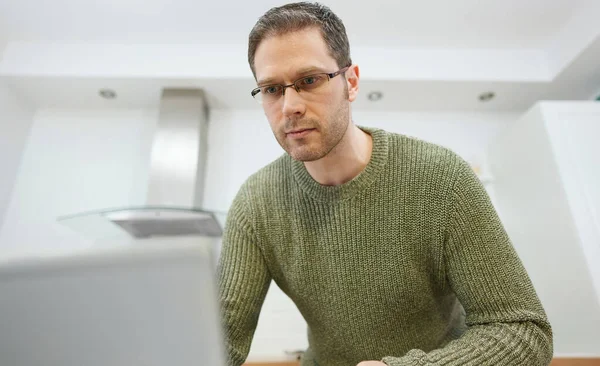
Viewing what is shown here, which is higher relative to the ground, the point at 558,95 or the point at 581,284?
the point at 558,95

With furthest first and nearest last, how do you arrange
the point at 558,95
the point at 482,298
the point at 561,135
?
the point at 558,95, the point at 561,135, the point at 482,298

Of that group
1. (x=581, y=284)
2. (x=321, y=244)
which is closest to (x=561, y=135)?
(x=581, y=284)

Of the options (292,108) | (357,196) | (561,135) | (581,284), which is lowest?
(581,284)

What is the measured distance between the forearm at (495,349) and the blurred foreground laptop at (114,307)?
414mm

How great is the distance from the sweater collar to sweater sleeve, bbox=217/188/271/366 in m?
0.16

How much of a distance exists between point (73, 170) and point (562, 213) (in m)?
2.78

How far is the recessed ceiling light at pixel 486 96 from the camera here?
230cm

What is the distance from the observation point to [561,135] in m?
1.76

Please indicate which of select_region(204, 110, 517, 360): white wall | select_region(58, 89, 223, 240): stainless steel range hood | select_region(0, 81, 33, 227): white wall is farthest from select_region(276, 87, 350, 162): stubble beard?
select_region(0, 81, 33, 227): white wall

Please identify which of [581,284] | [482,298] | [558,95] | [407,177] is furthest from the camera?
[558,95]

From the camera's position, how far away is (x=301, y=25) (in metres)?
0.69

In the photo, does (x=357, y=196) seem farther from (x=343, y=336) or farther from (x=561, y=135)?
(x=561, y=135)

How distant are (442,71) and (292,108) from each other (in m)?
1.82

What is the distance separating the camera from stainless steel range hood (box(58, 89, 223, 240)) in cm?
154
